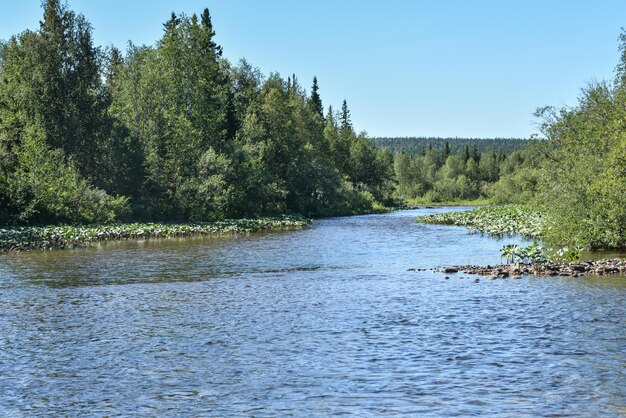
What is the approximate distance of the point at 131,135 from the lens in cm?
6725

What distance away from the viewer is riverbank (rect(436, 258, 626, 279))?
87.0 feet

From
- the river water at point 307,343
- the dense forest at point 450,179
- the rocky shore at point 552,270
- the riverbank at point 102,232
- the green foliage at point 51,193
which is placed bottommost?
the river water at point 307,343

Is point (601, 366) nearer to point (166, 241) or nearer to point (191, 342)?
point (191, 342)

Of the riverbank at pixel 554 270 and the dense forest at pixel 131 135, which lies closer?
the riverbank at pixel 554 270

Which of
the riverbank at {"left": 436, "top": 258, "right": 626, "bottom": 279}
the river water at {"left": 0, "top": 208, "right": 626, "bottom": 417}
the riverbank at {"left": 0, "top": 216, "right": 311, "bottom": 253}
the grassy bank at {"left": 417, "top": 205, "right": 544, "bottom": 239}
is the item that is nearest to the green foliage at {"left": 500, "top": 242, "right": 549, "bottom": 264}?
the riverbank at {"left": 436, "top": 258, "right": 626, "bottom": 279}

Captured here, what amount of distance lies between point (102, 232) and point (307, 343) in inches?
1398

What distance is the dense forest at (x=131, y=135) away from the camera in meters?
55.3

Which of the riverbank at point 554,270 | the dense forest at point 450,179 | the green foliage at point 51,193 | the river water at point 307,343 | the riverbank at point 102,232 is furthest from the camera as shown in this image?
the dense forest at point 450,179

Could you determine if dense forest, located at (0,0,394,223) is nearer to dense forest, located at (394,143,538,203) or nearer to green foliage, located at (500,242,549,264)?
green foliage, located at (500,242,549,264)

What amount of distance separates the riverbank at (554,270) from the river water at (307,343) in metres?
1.11

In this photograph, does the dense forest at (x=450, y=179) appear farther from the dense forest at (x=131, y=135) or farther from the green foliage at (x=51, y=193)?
the green foliage at (x=51, y=193)

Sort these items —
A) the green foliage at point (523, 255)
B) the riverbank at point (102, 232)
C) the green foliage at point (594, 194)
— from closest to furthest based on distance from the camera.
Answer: the green foliage at point (523, 255), the green foliage at point (594, 194), the riverbank at point (102, 232)

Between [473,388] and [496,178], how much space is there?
193 m

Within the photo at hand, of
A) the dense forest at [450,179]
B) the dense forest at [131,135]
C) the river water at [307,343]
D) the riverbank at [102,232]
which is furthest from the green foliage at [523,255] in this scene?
the dense forest at [450,179]
